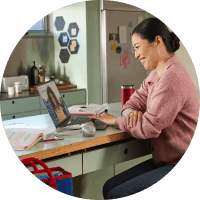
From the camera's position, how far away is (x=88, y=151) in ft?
4.09

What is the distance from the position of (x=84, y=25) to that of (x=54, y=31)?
0.44 metres

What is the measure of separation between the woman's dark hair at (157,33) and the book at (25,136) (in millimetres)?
560

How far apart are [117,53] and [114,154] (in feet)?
5.87

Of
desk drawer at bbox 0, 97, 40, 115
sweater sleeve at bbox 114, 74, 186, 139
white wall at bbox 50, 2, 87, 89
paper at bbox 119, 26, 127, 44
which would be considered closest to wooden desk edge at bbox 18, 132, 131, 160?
sweater sleeve at bbox 114, 74, 186, 139

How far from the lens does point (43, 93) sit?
1316 mm

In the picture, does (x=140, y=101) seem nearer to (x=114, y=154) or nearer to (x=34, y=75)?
(x=114, y=154)

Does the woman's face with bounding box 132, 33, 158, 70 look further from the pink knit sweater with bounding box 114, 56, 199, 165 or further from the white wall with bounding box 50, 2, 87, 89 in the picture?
the white wall with bounding box 50, 2, 87, 89

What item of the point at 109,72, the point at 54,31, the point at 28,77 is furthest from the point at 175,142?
the point at 54,31

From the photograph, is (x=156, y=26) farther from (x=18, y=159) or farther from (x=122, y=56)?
(x=122, y=56)

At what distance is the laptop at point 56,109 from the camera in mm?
1310

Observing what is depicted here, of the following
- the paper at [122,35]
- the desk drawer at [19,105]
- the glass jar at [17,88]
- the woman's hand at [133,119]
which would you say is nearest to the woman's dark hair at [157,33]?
the woman's hand at [133,119]

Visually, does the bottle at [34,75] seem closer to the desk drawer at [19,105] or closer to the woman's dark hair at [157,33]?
the desk drawer at [19,105]

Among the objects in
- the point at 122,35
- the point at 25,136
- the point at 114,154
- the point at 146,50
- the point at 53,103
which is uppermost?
the point at 122,35

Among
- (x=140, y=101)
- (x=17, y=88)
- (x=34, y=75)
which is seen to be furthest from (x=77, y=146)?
(x=34, y=75)
